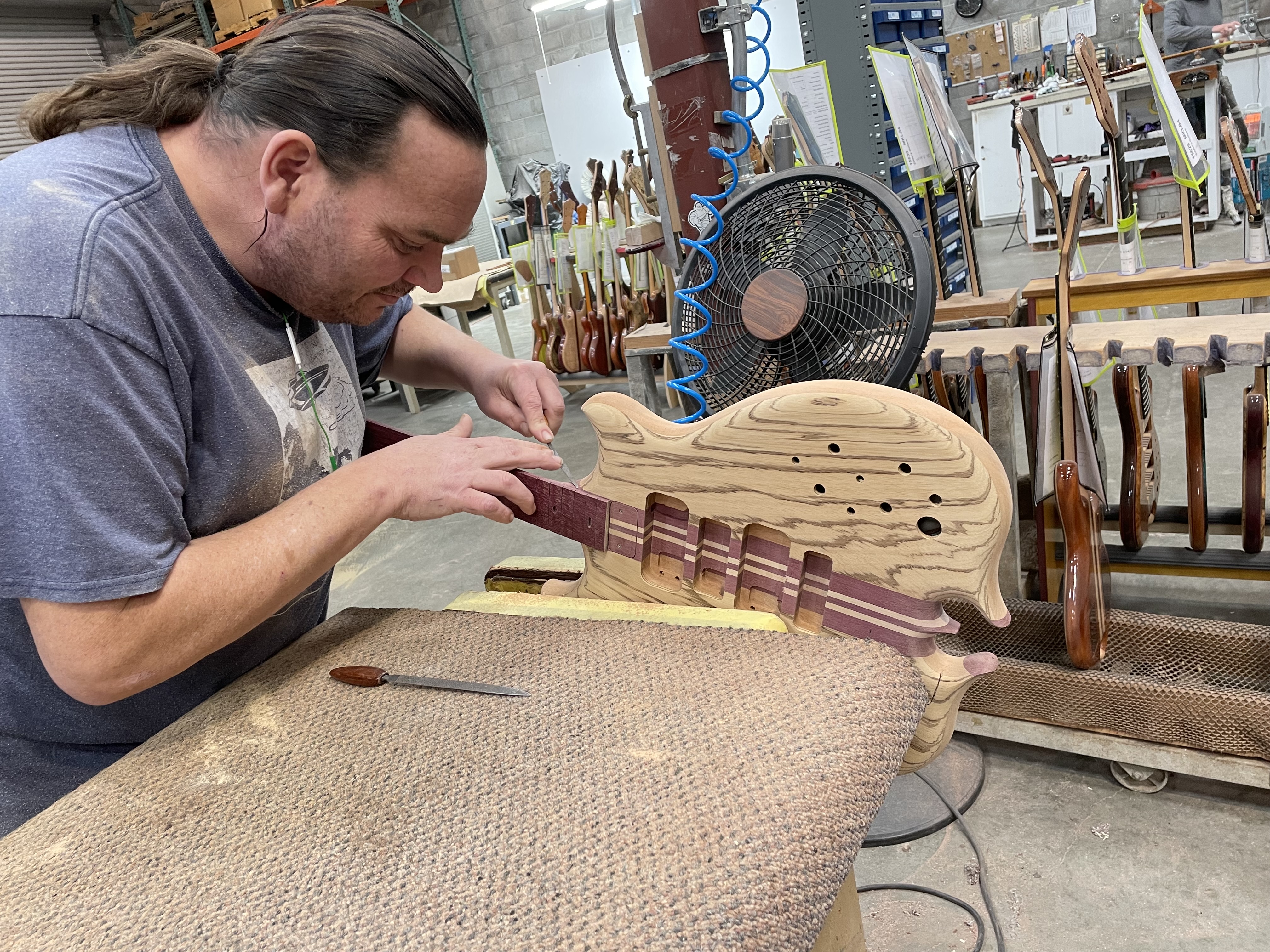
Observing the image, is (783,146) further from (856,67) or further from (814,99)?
(856,67)

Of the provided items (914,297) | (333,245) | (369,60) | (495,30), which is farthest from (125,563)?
(495,30)

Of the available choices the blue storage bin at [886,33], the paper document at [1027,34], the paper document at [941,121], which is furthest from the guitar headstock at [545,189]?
the paper document at [1027,34]

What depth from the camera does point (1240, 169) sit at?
6.28ft

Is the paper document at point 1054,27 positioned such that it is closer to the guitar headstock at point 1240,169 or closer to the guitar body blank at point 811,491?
the guitar headstock at point 1240,169

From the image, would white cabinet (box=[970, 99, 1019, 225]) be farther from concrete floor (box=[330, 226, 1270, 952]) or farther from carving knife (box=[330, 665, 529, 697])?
carving knife (box=[330, 665, 529, 697])

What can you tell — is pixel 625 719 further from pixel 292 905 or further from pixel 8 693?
pixel 8 693

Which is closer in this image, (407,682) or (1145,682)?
A: (407,682)

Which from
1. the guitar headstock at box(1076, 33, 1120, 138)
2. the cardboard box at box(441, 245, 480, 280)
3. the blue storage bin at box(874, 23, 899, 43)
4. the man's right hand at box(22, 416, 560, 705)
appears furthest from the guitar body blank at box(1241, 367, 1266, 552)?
the cardboard box at box(441, 245, 480, 280)

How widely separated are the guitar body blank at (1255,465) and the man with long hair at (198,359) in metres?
1.42

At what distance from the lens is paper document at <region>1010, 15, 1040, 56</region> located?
24.3 feet

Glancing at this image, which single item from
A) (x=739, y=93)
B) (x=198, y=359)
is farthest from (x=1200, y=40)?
(x=198, y=359)

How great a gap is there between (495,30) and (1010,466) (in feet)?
28.6

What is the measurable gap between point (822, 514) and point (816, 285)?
0.37m

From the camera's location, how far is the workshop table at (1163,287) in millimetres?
1842
